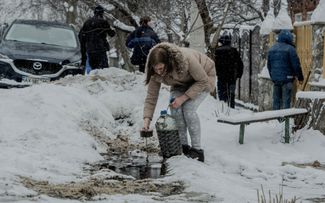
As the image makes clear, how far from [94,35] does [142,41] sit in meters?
1.48

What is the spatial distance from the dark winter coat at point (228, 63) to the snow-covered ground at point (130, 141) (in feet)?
7.79

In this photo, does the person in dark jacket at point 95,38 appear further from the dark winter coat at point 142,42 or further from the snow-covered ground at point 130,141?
the snow-covered ground at point 130,141

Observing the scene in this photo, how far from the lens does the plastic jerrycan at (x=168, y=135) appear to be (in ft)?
25.1

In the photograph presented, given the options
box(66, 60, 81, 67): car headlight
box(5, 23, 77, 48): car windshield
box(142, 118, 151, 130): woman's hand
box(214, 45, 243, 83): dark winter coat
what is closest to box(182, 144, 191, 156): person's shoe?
box(142, 118, 151, 130): woman's hand

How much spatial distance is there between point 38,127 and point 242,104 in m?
8.65

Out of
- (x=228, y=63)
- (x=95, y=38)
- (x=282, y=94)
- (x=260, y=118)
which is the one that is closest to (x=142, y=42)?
(x=95, y=38)

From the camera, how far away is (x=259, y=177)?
7.07 m

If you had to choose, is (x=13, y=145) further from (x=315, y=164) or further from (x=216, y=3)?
(x=216, y=3)

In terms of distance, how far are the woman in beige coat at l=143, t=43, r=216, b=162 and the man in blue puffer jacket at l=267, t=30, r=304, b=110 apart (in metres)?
3.45

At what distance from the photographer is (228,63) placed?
539 inches

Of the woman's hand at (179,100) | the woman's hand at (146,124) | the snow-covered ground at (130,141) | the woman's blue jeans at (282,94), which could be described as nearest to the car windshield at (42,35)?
the snow-covered ground at (130,141)

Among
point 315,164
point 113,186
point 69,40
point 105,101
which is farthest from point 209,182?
point 69,40

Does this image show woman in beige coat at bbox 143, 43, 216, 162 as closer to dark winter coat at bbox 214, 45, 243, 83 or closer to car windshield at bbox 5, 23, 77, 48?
dark winter coat at bbox 214, 45, 243, 83

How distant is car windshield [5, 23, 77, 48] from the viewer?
14766 millimetres
